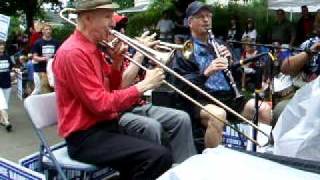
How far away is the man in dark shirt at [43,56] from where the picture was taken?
9.55 metres

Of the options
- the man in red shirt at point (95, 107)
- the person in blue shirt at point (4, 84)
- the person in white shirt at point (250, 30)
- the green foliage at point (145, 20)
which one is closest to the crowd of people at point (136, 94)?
the man in red shirt at point (95, 107)

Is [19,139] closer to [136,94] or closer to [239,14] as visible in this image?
[136,94]

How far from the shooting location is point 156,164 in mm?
3186

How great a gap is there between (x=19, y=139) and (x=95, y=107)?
13.1ft

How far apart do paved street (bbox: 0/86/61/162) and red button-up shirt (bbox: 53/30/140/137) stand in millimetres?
2653

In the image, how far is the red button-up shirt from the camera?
10.3ft

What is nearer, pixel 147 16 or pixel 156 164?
pixel 156 164

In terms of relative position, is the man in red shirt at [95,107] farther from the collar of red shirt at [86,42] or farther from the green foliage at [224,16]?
the green foliage at [224,16]

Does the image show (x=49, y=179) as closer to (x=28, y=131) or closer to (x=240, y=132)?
(x=240, y=132)

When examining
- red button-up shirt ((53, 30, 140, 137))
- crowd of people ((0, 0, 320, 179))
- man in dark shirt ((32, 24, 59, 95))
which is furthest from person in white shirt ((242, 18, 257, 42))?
red button-up shirt ((53, 30, 140, 137))

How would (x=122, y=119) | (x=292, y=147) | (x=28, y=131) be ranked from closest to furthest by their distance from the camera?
(x=292, y=147), (x=122, y=119), (x=28, y=131)

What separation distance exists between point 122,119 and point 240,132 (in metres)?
0.89

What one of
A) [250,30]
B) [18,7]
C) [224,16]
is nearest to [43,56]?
[250,30]

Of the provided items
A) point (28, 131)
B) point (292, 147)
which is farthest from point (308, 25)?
point (292, 147)
